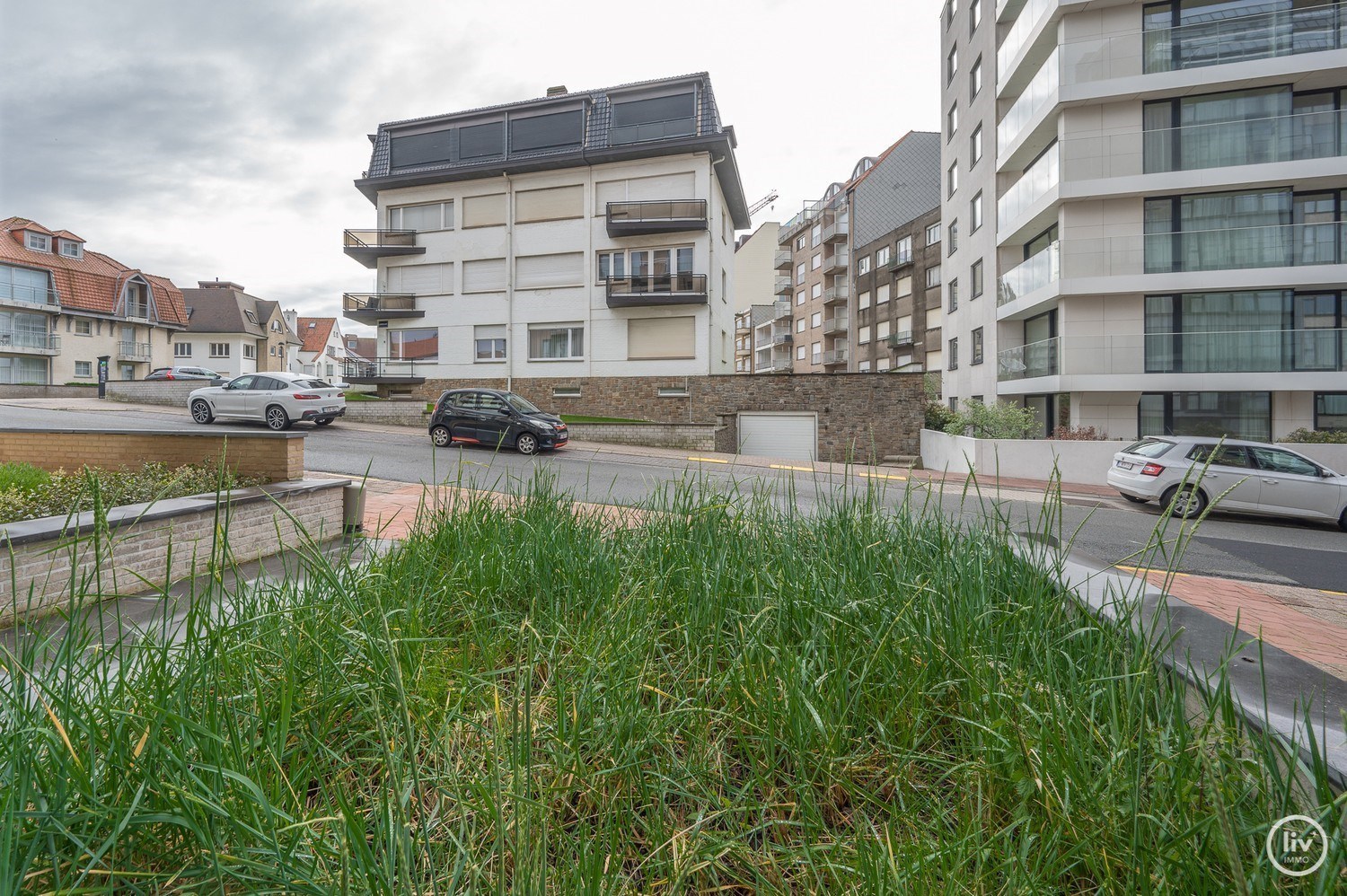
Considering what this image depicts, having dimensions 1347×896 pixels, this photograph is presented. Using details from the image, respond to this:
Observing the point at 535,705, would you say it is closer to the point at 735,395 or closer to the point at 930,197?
the point at 735,395

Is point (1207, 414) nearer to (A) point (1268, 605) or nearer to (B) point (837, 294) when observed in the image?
(A) point (1268, 605)

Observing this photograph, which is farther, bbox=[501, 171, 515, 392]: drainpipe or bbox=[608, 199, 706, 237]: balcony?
bbox=[501, 171, 515, 392]: drainpipe

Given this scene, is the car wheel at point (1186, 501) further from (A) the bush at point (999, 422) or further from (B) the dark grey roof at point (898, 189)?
(B) the dark grey roof at point (898, 189)

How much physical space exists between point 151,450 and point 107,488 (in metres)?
1.87

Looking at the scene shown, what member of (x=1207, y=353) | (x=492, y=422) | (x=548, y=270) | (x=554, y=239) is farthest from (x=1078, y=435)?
(x=554, y=239)

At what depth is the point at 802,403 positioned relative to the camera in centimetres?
2575

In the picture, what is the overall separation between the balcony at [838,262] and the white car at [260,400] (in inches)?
1763

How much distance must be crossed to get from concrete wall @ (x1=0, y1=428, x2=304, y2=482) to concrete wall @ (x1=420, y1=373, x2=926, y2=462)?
1744 centimetres

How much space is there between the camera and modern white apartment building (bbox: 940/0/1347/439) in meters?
17.6

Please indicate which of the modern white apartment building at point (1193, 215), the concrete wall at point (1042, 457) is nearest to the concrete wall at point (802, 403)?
the modern white apartment building at point (1193, 215)

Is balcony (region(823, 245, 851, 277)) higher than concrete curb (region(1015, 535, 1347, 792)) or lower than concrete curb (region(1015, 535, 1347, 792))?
higher

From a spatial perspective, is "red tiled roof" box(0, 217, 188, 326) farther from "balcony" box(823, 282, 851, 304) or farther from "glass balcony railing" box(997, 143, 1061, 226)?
"glass balcony railing" box(997, 143, 1061, 226)

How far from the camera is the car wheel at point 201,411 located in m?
19.8

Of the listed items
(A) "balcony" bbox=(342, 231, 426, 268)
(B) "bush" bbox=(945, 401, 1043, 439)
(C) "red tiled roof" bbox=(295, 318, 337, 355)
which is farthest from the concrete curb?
(C) "red tiled roof" bbox=(295, 318, 337, 355)
